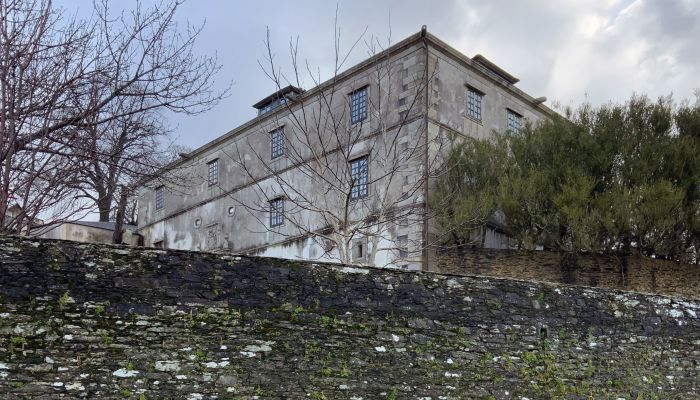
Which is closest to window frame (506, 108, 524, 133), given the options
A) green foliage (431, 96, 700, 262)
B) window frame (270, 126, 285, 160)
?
green foliage (431, 96, 700, 262)

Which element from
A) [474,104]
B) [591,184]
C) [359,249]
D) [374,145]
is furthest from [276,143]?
[591,184]

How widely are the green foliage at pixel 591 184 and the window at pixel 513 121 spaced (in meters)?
3.01

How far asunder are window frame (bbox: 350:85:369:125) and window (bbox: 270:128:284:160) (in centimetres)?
389

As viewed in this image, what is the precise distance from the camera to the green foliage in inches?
706

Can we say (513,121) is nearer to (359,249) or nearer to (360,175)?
(360,175)

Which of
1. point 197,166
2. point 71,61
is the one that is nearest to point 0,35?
point 71,61

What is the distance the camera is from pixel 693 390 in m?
10.3

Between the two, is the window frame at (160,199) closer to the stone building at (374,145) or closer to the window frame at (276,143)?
the stone building at (374,145)

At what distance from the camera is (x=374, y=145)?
20.1 meters

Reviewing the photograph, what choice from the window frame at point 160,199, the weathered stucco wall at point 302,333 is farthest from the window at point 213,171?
the weathered stucco wall at point 302,333

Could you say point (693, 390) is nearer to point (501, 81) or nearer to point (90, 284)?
point (90, 284)

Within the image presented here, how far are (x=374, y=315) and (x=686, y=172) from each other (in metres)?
13.6

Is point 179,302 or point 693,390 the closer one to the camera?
point 179,302

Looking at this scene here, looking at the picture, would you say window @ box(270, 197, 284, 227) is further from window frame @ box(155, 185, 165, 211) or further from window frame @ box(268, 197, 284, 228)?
window frame @ box(155, 185, 165, 211)
